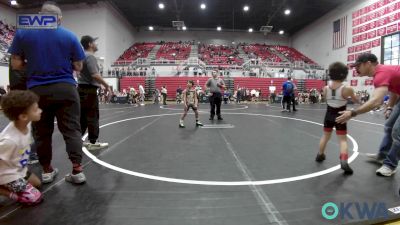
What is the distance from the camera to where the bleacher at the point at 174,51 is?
1173 inches

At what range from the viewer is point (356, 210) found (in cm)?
205

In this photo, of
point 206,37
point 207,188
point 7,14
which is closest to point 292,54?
point 206,37

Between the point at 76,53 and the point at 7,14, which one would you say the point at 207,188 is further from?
the point at 7,14

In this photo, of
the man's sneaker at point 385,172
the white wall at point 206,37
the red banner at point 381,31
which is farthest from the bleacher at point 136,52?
the man's sneaker at point 385,172

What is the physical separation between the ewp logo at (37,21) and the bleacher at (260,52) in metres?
29.9

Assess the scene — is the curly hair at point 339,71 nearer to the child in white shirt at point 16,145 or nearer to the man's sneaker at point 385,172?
the man's sneaker at point 385,172

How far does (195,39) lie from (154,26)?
17.7ft

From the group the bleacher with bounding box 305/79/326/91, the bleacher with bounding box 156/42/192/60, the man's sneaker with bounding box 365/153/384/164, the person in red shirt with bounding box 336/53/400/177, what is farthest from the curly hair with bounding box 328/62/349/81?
the bleacher with bounding box 156/42/192/60

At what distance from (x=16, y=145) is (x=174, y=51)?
30.4 metres

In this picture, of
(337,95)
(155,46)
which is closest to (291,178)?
(337,95)

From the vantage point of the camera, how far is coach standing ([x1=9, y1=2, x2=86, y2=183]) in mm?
2516

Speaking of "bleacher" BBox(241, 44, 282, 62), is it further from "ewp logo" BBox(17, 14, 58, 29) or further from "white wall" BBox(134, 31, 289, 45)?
"ewp logo" BBox(17, 14, 58, 29)

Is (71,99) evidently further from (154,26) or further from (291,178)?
(154,26)

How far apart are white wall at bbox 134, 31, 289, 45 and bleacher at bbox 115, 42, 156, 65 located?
62.1 inches
